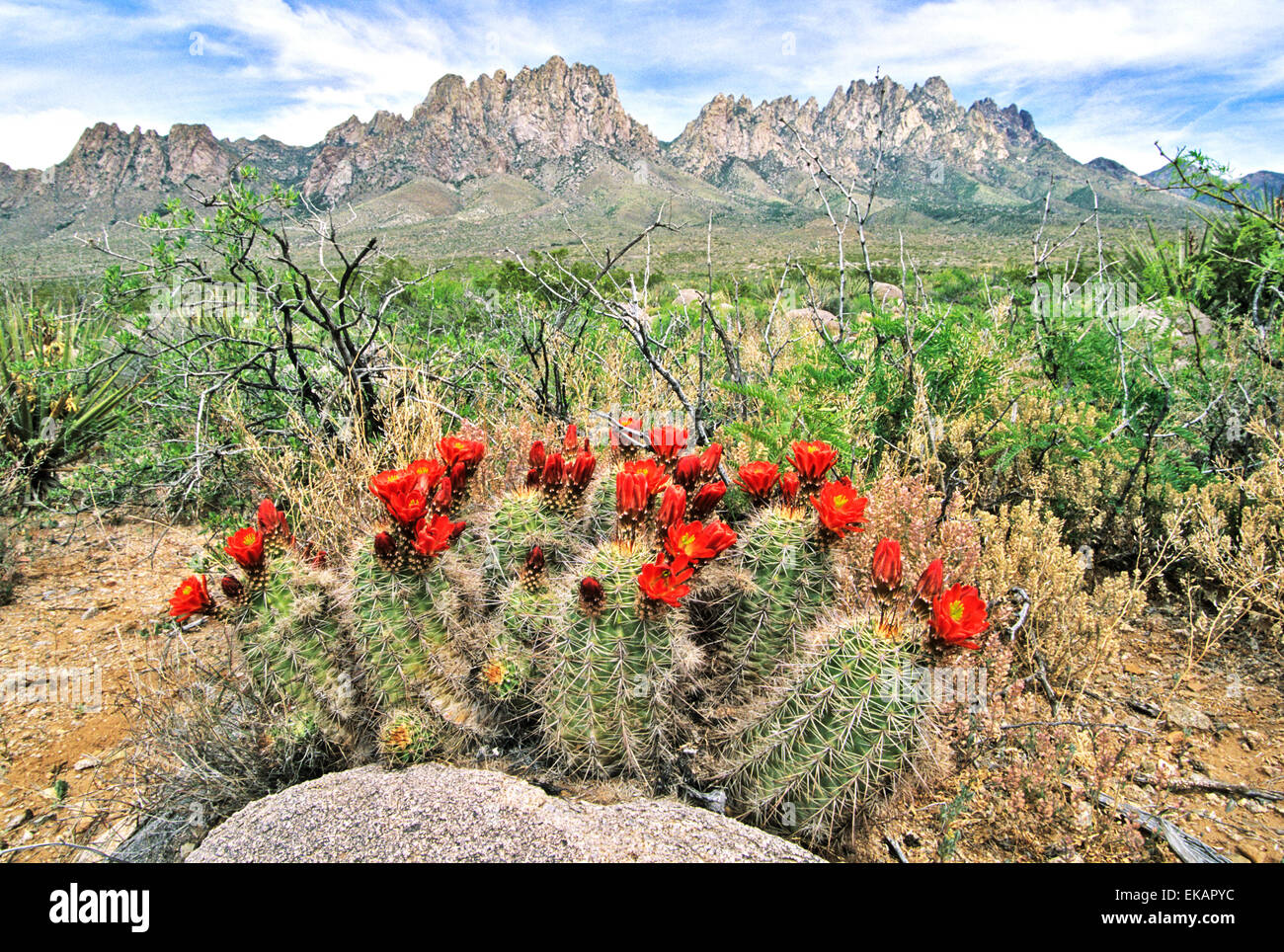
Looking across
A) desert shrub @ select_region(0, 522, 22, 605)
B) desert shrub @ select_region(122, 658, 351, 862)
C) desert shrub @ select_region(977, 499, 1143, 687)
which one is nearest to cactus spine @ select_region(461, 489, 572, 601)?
desert shrub @ select_region(122, 658, 351, 862)

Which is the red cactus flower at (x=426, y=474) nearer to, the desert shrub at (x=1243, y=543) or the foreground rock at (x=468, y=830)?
the foreground rock at (x=468, y=830)

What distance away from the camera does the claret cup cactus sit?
160 centimetres

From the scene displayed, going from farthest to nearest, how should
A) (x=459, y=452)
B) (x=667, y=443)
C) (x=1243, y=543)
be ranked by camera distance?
1. (x=1243, y=543)
2. (x=667, y=443)
3. (x=459, y=452)

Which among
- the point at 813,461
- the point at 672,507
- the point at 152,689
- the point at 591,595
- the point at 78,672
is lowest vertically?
the point at 78,672

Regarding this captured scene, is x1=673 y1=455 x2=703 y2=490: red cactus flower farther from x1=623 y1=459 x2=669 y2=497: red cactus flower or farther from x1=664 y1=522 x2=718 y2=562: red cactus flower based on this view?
x1=664 y1=522 x2=718 y2=562: red cactus flower

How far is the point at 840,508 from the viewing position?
1.77 metres

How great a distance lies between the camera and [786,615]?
75.0 inches

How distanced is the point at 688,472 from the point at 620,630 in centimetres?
62

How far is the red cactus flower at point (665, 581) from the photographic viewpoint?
1592mm

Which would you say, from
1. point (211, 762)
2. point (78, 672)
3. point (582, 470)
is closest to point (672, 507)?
point (582, 470)

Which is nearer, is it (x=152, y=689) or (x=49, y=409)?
(x=152, y=689)

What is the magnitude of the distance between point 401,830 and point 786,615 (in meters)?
1.15

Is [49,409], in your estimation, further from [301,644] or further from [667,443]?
[667,443]
